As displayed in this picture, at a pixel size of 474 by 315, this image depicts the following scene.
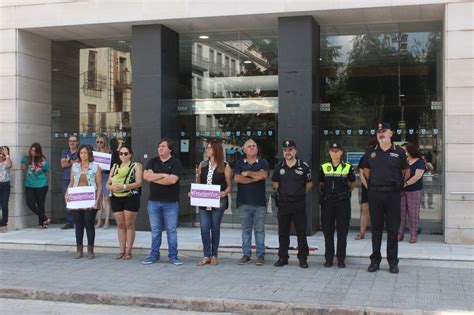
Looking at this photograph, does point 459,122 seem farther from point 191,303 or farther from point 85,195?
point 85,195

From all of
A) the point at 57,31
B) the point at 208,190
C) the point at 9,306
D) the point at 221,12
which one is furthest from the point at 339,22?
the point at 9,306

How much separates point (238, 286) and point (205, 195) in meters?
1.71

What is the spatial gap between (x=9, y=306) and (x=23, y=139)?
20.0ft

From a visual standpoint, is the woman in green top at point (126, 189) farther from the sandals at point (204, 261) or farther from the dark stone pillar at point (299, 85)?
the dark stone pillar at point (299, 85)

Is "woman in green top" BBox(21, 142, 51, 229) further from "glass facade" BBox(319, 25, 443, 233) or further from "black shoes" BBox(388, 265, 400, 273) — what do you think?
"black shoes" BBox(388, 265, 400, 273)

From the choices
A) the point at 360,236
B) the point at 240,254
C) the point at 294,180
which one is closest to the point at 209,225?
the point at 240,254

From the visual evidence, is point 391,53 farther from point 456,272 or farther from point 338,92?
point 456,272

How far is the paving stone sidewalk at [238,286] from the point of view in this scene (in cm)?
639

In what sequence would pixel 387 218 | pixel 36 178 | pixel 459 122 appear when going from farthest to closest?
pixel 36 178 → pixel 459 122 → pixel 387 218

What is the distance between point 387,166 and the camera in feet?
25.7

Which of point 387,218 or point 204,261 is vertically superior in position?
point 387,218

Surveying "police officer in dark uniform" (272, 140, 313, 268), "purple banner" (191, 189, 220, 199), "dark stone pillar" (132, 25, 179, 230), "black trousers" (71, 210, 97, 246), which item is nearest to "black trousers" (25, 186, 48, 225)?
"dark stone pillar" (132, 25, 179, 230)

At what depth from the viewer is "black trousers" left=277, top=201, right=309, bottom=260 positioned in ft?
26.8

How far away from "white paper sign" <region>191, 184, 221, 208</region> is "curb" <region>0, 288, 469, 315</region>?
1995 millimetres
